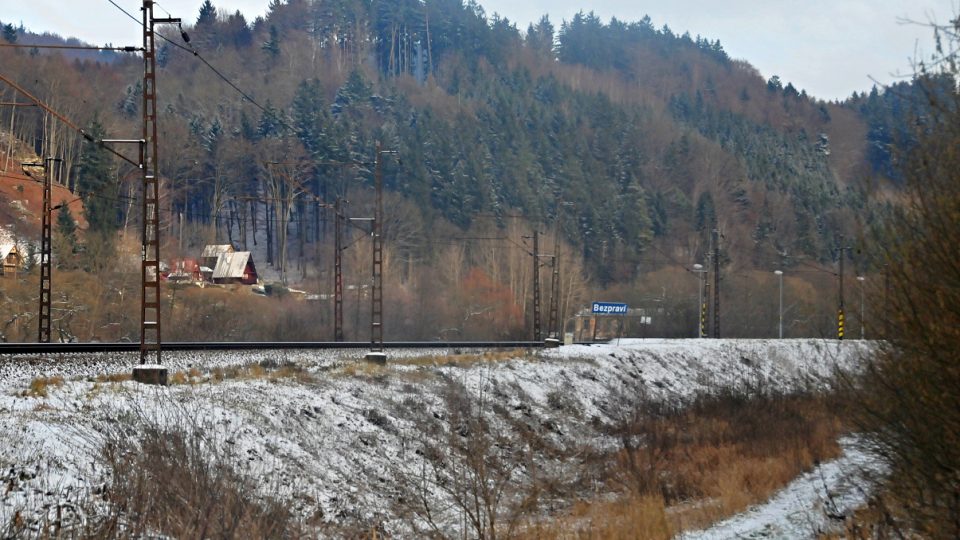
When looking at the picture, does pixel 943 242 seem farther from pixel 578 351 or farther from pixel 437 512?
pixel 578 351

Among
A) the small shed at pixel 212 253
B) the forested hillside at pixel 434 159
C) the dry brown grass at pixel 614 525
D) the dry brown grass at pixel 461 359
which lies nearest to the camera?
the dry brown grass at pixel 614 525

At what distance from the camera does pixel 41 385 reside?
21.6m

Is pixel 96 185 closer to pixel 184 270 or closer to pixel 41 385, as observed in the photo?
pixel 184 270

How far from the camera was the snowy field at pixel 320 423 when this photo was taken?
58.7 feet

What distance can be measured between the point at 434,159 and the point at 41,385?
92865mm

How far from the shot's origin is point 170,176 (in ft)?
327

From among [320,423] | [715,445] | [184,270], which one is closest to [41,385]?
[320,423]

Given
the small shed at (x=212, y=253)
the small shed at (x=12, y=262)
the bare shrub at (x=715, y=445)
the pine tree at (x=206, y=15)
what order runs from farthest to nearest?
1. the pine tree at (x=206, y=15)
2. the small shed at (x=212, y=253)
3. the small shed at (x=12, y=262)
4. the bare shrub at (x=715, y=445)

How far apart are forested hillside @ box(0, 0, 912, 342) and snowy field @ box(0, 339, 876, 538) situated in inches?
1563

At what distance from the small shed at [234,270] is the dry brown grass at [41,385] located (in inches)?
2512

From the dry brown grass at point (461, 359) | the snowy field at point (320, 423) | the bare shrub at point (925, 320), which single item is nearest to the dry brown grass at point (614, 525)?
the snowy field at point (320, 423)

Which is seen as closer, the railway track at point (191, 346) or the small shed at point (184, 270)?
the railway track at point (191, 346)

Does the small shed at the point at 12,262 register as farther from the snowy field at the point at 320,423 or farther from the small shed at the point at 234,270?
the snowy field at the point at 320,423

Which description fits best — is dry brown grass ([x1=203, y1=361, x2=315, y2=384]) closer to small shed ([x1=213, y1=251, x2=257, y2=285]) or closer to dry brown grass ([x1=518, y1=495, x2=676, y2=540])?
dry brown grass ([x1=518, y1=495, x2=676, y2=540])
